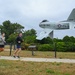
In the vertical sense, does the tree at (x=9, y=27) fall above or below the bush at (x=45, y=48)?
above

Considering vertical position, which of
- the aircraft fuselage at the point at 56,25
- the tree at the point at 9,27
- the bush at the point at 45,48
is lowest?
the bush at the point at 45,48

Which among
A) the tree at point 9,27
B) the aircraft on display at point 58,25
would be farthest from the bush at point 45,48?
the tree at point 9,27

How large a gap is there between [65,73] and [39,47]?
23015 mm

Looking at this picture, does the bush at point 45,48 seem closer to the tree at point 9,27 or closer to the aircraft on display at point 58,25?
the aircraft on display at point 58,25

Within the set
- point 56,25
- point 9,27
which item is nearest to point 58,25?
point 56,25

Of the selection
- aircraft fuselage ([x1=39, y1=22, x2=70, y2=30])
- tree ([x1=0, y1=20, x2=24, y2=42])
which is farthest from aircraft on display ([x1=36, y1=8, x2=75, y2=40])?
tree ([x1=0, y1=20, x2=24, y2=42])

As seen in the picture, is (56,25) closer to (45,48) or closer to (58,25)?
(58,25)

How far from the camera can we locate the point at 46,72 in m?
13.3

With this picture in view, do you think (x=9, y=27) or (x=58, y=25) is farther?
(x=9, y=27)

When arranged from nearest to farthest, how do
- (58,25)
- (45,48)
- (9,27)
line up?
(45,48)
(58,25)
(9,27)

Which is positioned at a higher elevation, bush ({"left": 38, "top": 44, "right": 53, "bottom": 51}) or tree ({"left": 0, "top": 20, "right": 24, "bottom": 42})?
tree ({"left": 0, "top": 20, "right": 24, "bottom": 42})

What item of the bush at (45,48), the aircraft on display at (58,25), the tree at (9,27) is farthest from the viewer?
the tree at (9,27)

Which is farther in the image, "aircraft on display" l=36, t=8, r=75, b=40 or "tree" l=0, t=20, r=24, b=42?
"tree" l=0, t=20, r=24, b=42

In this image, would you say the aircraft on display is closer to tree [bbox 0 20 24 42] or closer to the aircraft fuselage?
the aircraft fuselage
